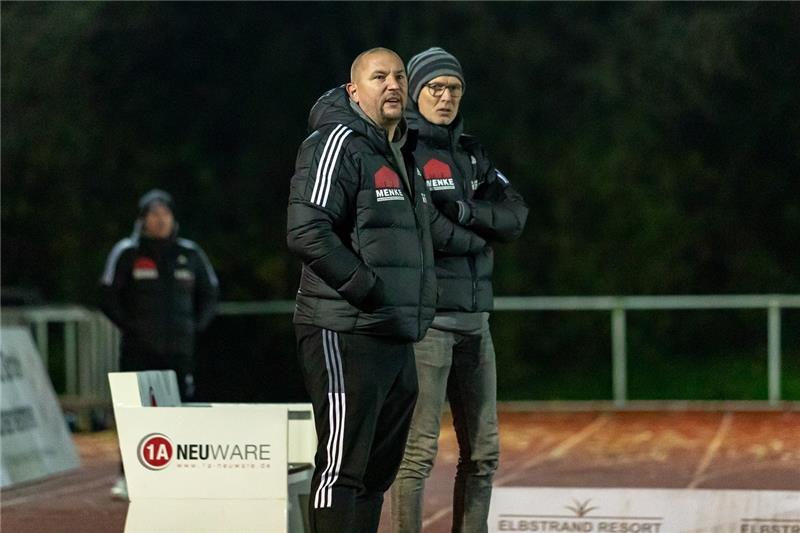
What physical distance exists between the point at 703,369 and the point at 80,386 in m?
9.08

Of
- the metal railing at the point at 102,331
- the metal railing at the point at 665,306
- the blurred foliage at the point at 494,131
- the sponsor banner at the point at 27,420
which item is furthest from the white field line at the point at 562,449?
the blurred foliage at the point at 494,131

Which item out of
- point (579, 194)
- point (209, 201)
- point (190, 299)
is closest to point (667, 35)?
point (579, 194)

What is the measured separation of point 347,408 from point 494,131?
16784 millimetres

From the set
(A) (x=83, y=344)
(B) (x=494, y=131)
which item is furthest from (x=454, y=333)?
(B) (x=494, y=131)

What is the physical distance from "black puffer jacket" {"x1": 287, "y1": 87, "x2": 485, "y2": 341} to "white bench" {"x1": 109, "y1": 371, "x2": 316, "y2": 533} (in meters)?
0.96

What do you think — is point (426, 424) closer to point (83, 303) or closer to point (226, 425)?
point (226, 425)

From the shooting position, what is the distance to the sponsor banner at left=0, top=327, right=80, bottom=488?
9.62 metres

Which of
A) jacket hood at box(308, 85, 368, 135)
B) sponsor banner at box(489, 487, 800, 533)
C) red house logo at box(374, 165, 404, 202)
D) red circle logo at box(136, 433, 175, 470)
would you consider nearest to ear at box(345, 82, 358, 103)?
jacket hood at box(308, 85, 368, 135)

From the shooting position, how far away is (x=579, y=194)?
20922 mm

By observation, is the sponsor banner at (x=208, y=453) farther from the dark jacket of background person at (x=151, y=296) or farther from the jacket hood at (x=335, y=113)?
the dark jacket of background person at (x=151, y=296)

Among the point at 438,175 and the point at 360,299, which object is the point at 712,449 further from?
the point at 360,299

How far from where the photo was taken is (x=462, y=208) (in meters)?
5.51

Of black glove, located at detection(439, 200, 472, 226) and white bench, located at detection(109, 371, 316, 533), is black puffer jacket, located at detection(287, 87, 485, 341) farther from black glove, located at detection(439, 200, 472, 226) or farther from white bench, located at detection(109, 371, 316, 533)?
white bench, located at detection(109, 371, 316, 533)

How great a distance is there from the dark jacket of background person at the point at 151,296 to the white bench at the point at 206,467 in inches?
118
